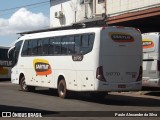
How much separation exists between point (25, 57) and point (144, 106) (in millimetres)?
8650

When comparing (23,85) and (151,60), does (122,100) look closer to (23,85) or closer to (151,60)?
(151,60)

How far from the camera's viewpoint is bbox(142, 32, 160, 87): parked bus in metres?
21.6

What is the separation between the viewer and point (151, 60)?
22.0 m

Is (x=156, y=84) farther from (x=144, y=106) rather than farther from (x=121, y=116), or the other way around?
(x=121, y=116)

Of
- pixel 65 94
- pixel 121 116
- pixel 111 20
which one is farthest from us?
pixel 111 20

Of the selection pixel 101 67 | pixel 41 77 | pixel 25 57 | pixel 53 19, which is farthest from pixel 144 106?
pixel 53 19

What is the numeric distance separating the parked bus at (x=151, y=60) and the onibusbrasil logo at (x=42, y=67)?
15.2 feet

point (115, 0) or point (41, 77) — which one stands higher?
point (115, 0)

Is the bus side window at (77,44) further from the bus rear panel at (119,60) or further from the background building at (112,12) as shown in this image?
the background building at (112,12)

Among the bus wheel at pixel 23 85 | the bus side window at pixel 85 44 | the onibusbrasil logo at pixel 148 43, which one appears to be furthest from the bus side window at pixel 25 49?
the onibusbrasil logo at pixel 148 43

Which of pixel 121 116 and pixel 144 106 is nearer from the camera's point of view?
pixel 121 116

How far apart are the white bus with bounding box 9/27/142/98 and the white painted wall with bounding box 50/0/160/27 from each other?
801 cm

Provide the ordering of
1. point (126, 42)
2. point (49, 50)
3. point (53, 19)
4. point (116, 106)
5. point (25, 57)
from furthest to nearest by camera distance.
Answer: point (53, 19) → point (25, 57) → point (49, 50) → point (126, 42) → point (116, 106)

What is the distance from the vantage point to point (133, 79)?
62.1ft
